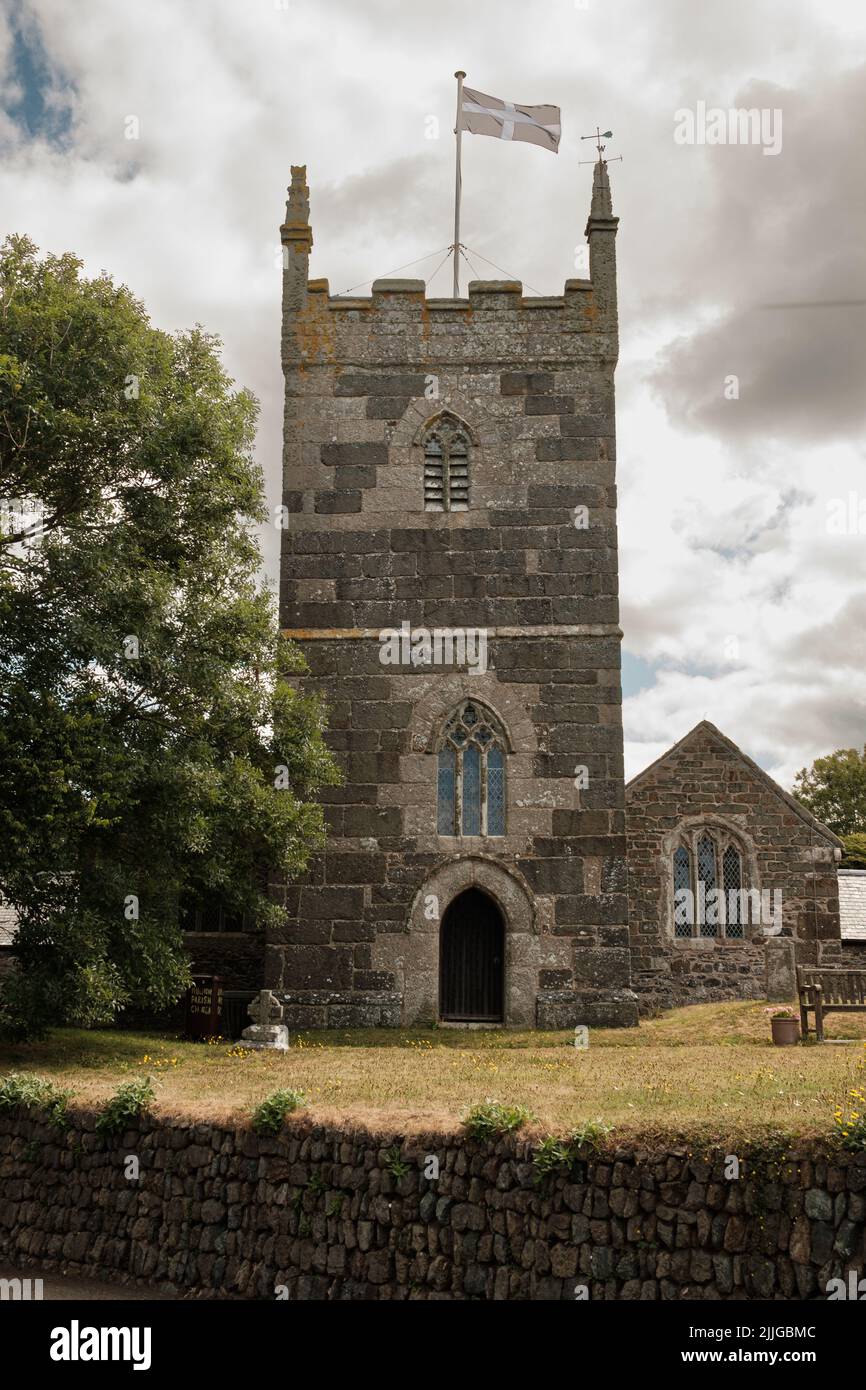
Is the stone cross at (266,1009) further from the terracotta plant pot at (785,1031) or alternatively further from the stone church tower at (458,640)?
the terracotta plant pot at (785,1031)

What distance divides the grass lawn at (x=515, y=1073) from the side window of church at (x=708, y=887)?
8.30 ft

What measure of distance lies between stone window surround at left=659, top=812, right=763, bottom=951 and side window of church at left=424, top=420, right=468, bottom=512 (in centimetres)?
781

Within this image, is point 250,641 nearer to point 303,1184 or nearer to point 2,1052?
point 2,1052

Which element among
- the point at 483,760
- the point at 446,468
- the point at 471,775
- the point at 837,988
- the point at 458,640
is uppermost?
the point at 446,468

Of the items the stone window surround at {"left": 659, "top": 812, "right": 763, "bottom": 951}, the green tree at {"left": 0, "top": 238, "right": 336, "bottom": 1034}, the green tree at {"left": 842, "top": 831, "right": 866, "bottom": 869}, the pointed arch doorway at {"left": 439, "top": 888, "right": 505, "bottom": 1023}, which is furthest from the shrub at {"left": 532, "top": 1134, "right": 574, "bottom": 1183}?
the green tree at {"left": 842, "top": 831, "right": 866, "bottom": 869}

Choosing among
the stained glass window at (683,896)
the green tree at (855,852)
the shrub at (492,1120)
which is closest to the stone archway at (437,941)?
the stained glass window at (683,896)

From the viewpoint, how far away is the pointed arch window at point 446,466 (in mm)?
20766

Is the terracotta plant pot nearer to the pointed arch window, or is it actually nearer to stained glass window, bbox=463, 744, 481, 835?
stained glass window, bbox=463, 744, 481, 835

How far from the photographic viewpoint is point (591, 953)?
19.3m

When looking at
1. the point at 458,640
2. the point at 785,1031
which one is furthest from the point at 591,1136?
the point at 458,640

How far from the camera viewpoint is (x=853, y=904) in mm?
25234

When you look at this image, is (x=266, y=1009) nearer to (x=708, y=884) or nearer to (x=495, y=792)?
(x=495, y=792)

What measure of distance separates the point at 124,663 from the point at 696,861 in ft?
40.0
